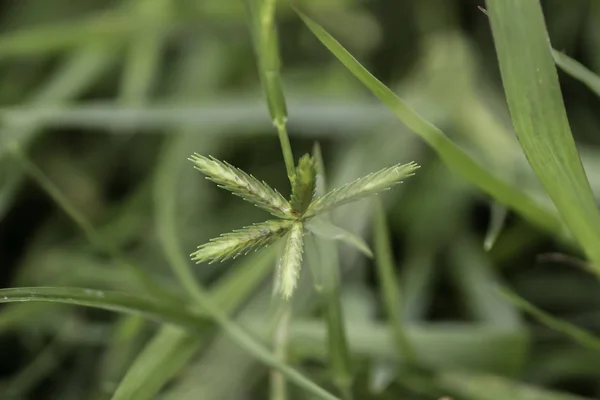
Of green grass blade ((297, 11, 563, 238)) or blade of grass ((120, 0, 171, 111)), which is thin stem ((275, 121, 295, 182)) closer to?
green grass blade ((297, 11, 563, 238))

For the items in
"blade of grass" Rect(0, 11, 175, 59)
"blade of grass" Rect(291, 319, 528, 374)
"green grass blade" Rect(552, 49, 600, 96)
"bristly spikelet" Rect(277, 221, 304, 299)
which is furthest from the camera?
"blade of grass" Rect(0, 11, 175, 59)

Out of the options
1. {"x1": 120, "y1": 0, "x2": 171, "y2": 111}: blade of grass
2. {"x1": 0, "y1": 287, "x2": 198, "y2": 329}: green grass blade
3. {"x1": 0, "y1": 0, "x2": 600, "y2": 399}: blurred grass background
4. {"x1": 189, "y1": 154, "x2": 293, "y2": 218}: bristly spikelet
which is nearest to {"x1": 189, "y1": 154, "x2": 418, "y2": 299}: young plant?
{"x1": 189, "y1": 154, "x2": 293, "y2": 218}: bristly spikelet

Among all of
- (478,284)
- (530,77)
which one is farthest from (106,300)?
(478,284)

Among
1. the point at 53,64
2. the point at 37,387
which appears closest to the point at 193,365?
the point at 37,387

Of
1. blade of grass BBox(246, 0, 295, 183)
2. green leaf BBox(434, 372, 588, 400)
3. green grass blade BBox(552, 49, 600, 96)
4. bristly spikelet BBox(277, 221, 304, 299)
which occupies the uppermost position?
green grass blade BBox(552, 49, 600, 96)

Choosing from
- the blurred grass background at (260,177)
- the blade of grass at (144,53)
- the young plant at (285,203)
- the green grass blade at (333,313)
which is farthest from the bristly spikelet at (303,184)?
the blade of grass at (144,53)

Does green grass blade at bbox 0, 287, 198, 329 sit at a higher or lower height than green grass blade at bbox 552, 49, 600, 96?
lower

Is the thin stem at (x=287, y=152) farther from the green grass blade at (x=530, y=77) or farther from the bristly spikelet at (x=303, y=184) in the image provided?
the green grass blade at (x=530, y=77)
